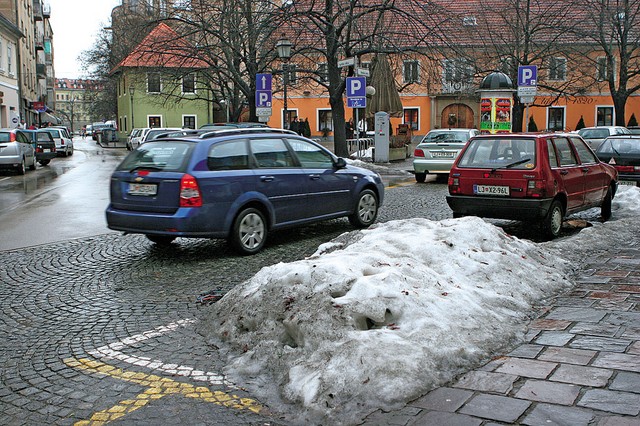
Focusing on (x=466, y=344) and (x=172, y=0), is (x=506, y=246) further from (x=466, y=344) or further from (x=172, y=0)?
(x=172, y=0)

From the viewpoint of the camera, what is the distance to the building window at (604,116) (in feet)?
184

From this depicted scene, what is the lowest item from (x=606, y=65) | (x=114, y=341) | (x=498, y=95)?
(x=114, y=341)

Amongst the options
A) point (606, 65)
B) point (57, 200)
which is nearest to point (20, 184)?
point (57, 200)

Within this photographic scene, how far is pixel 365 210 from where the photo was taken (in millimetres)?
11305

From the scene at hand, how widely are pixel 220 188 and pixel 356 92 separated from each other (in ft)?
50.0

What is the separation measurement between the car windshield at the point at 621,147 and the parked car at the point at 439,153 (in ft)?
11.7

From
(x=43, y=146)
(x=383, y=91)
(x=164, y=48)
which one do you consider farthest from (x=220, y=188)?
(x=43, y=146)

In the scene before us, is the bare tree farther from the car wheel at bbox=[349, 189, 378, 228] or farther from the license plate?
the car wheel at bbox=[349, 189, 378, 228]

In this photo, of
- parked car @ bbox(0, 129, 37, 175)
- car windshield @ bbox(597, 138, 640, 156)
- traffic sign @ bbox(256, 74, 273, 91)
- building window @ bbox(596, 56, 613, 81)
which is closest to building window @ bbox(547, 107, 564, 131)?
building window @ bbox(596, 56, 613, 81)

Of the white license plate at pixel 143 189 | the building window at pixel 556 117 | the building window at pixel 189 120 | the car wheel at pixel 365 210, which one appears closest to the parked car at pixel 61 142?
the building window at pixel 189 120

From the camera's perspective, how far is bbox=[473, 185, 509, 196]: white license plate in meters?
10.3

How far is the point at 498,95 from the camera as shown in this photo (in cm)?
2317

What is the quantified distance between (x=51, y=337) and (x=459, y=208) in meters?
6.81

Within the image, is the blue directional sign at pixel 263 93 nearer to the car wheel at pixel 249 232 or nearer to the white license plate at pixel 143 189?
the car wheel at pixel 249 232
